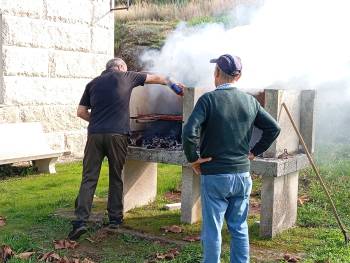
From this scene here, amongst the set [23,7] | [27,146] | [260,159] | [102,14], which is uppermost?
[102,14]

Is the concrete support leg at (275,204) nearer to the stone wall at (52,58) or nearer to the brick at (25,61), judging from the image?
the stone wall at (52,58)

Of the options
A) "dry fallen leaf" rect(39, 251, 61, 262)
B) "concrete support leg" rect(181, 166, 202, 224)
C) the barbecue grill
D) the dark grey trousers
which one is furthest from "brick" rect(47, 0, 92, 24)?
"dry fallen leaf" rect(39, 251, 61, 262)

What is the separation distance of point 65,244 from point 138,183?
6.13 ft

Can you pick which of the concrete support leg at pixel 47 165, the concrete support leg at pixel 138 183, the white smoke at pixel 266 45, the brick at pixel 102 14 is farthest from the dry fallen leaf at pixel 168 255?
the brick at pixel 102 14

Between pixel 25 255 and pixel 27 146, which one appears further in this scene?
pixel 27 146

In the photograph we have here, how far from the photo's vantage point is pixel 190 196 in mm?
6914

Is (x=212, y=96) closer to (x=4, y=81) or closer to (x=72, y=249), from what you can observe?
(x=72, y=249)

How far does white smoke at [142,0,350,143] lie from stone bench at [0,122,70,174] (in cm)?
275

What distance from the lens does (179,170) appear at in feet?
34.6

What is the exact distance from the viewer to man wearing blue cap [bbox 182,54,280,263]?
461 cm

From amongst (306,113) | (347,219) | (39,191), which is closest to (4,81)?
(39,191)

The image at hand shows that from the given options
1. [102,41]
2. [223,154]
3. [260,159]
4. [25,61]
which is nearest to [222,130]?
[223,154]

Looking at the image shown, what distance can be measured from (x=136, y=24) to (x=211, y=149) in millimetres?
14944

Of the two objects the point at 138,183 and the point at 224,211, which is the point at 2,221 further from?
the point at 224,211
